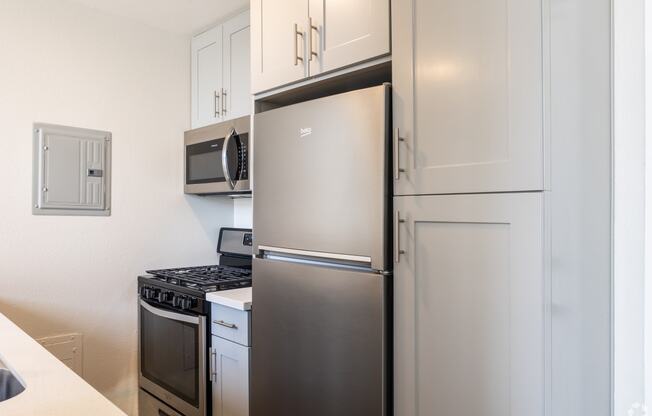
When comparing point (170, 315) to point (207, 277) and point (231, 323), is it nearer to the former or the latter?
point (207, 277)

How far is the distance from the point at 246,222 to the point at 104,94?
115cm

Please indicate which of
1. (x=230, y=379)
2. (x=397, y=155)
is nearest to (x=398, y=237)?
(x=397, y=155)

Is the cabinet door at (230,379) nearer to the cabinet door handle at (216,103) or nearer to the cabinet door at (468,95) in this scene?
the cabinet door at (468,95)

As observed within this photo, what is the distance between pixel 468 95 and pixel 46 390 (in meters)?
1.23

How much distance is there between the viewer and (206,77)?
2658 millimetres

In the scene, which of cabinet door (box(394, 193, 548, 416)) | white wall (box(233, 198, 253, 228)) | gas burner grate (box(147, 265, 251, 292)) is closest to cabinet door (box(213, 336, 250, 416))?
gas burner grate (box(147, 265, 251, 292))

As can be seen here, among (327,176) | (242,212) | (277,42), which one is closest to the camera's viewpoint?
(327,176)

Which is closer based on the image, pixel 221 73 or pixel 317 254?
pixel 317 254

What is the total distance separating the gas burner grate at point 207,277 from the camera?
216 cm

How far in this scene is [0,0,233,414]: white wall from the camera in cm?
216

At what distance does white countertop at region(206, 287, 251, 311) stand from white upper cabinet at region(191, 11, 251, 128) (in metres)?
0.97

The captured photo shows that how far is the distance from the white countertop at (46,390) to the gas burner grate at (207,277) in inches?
38.6

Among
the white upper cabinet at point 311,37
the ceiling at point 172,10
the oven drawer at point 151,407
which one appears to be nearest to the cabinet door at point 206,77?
the ceiling at point 172,10
